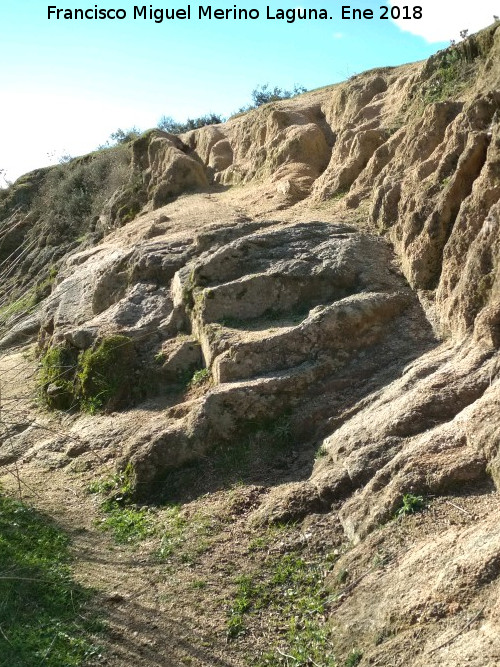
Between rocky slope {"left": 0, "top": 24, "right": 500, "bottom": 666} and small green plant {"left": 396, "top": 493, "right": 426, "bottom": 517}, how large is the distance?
70 millimetres

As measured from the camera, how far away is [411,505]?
6.19m

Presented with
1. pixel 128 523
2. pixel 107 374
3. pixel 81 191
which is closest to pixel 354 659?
pixel 128 523

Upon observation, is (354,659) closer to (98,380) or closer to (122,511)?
(122,511)

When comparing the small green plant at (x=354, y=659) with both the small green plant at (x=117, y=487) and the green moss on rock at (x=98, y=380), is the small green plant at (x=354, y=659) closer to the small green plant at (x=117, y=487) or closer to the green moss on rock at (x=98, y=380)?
the small green plant at (x=117, y=487)

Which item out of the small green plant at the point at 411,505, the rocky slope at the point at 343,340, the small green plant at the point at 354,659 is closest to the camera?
the small green plant at the point at 354,659

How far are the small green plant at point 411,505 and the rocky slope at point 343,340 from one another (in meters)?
0.07

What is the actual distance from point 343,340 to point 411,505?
3091 millimetres

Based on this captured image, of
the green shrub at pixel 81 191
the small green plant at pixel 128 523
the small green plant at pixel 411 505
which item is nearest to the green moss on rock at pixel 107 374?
the small green plant at pixel 128 523

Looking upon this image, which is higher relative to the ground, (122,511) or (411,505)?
(411,505)

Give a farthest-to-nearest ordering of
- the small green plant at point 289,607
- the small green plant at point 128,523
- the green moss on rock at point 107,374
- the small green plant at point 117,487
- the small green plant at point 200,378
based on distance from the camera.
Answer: the green moss on rock at point 107,374 → the small green plant at point 200,378 → the small green plant at point 117,487 → the small green plant at point 128,523 → the small green plant at point 289,607

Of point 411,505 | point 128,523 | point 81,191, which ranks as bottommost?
point 128,523

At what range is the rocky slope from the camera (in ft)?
19.1

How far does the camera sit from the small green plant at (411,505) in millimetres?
6153

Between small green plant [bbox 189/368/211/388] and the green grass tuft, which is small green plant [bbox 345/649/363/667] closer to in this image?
the green grass tuft
